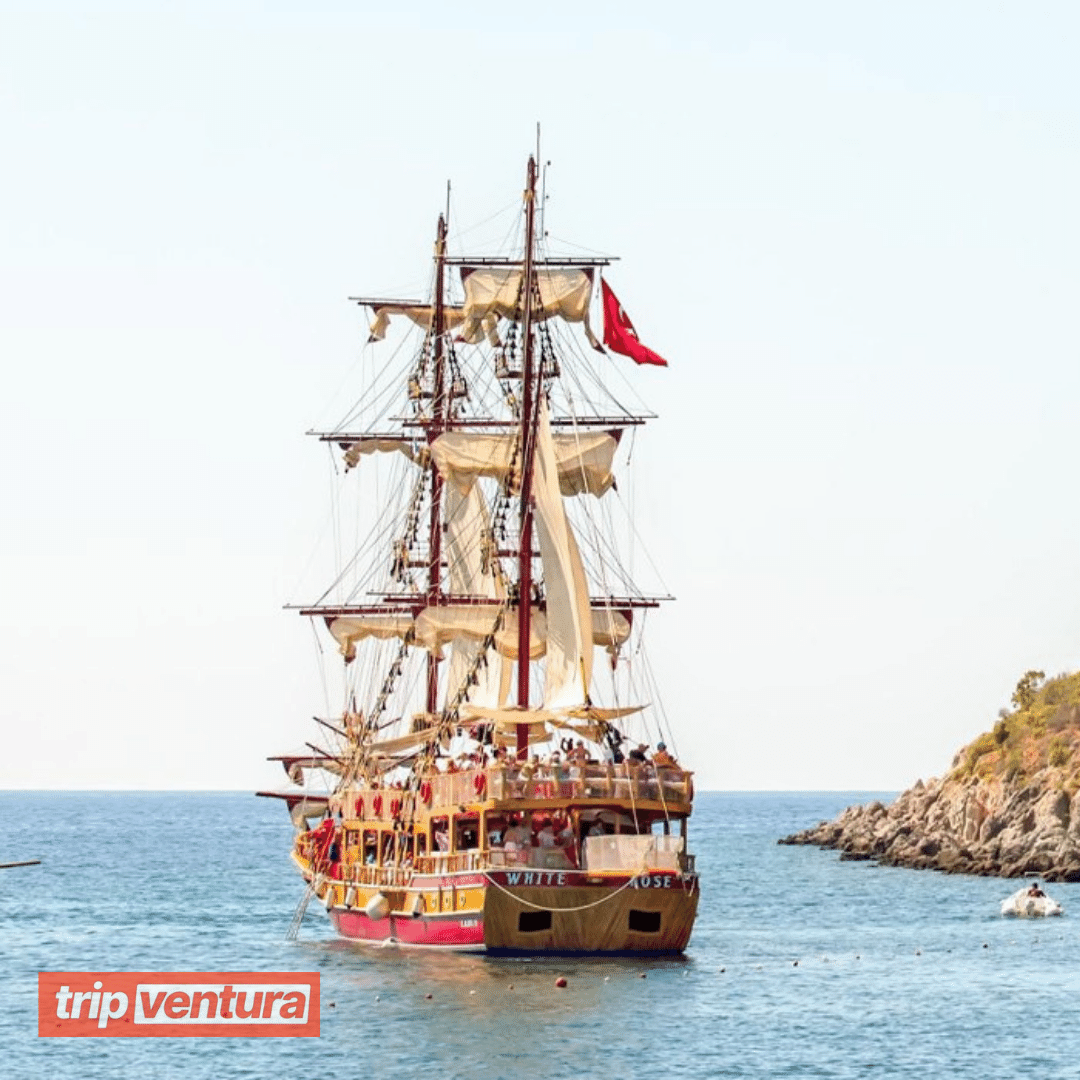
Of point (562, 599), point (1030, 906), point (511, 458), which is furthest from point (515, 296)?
point (1030, 906)

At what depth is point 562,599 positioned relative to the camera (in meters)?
77.4

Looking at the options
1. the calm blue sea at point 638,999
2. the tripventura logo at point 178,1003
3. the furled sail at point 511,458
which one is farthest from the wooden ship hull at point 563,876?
the furled sail at point 511,458

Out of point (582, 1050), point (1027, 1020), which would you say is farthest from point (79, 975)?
point (1027, 1020)

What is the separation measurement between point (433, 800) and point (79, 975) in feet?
37.9

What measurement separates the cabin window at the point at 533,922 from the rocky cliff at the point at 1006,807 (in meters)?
52.5

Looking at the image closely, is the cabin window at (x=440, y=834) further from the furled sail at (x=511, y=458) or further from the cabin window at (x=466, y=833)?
the furled sail at (x=511, y=458)

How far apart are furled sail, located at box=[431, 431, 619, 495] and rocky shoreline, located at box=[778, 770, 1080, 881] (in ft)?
143

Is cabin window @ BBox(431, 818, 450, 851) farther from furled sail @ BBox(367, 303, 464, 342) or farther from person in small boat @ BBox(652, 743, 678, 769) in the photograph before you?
furled sail @ BBox(367, 303, 464, 342)

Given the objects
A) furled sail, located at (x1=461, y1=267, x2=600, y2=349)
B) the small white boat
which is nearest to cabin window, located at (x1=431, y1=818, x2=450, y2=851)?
furled sail, located at (x1=461, y1=267, x2=600, y2=349)

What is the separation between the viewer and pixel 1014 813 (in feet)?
437

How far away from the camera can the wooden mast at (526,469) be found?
79625 millimetres

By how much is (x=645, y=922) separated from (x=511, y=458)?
59.9 feet

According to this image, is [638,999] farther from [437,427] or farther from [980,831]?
A: [980,831]

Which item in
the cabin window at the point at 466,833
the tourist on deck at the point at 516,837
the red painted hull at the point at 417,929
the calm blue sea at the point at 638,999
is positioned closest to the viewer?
the calm blue sea at the point at 638,999
